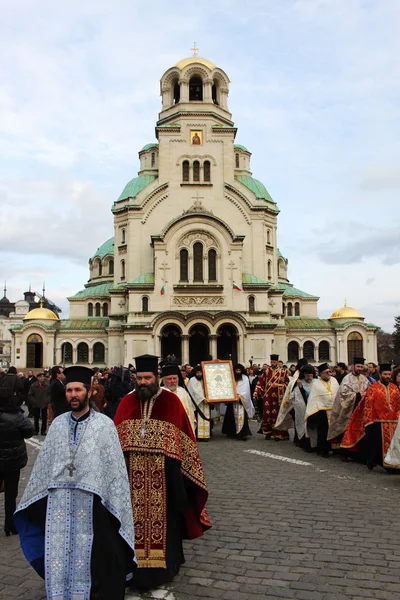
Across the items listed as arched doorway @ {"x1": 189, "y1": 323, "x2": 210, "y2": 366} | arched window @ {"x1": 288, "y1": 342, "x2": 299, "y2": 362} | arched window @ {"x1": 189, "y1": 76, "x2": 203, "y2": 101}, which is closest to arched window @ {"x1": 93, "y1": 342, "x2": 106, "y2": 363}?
arched doorway @ {"x1": 189, "y1": 323, "x2": 210, "y2": 366}

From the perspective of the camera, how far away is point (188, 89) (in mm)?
47406

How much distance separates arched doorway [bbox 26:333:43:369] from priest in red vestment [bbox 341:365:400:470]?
37.6 metres

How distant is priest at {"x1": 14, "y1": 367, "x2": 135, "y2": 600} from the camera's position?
439 centimetres

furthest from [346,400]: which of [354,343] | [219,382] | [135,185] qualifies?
[135,185]

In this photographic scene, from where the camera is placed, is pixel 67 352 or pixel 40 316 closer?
pixel 67 352

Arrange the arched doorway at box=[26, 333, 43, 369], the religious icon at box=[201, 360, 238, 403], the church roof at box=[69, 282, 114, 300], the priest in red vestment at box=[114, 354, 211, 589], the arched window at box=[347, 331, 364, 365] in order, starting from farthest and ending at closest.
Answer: the church roof at box=[69, 282, 114, 300] < the arched window at box=[347, 331, 364, 365] < the arched doorway at box=[26, 333, 43, 369] < the religious icon at box=[201, 360, 238, 403] < the priest in red vestment at box=[114, 354, 211, 589]

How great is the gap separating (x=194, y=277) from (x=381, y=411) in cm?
3126

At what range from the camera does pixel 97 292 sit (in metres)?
52.1

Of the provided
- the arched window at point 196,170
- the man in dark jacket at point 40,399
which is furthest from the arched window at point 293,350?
the man in dark jacket at point 40,399

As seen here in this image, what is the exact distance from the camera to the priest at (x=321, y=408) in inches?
521

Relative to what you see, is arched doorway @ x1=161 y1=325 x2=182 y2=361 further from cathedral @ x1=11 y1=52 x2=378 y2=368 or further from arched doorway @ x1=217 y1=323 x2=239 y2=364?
arched doorway @ x1=217 y1=323 x2=239 y2=364

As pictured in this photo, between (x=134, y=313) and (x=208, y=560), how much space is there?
35.5 m

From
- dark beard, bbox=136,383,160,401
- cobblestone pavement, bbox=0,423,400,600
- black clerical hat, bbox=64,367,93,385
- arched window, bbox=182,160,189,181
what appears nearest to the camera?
black clerical hat, bbox=64,367,93,385

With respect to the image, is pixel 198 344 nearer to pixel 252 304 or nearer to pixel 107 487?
pixel 252 304
